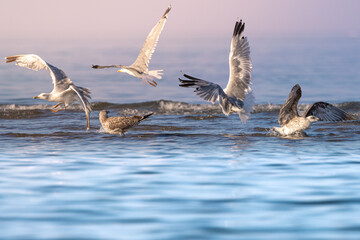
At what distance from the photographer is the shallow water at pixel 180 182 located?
6.14 metres

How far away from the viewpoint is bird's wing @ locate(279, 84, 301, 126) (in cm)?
1281

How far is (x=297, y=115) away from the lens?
13.1m

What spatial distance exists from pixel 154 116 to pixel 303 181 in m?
10.5

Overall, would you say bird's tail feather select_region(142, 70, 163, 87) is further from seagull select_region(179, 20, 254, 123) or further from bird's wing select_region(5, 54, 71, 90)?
bird's wing select_region(5, 54, 71, 90)

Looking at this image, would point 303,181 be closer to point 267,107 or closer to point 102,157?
point 102,157

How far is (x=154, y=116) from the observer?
18.5 metres

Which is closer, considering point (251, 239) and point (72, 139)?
point (251, 239)

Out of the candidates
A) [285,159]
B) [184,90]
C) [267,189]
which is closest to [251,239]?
[267,189]

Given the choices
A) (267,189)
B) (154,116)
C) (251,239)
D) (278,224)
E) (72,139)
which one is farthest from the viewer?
(154,116)

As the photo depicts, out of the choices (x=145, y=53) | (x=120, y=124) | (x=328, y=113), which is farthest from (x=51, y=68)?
(x=328, y=113)

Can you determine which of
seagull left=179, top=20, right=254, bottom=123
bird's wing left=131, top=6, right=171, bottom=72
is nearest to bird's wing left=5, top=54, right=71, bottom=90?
bird's wing left=131, top=6, right=171, bottom=72

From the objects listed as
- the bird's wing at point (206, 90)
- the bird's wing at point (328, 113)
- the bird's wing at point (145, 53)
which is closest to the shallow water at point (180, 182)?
the bird's wing at point (328, 113)

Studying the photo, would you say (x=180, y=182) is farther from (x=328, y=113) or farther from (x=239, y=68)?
(x=239, y=68)

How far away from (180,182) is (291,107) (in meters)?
5.33
